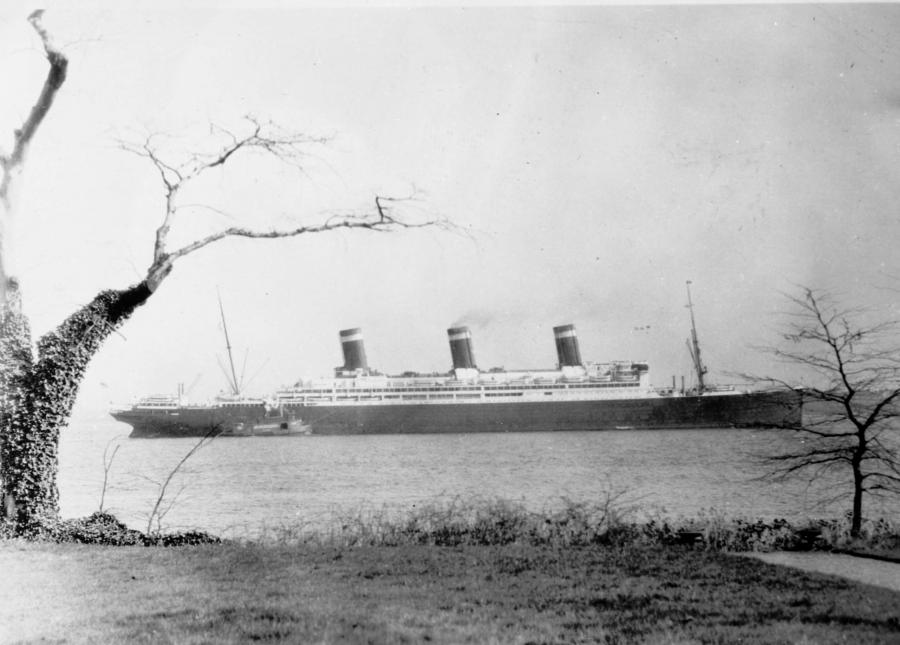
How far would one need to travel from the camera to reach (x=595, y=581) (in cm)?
558

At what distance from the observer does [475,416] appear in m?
39.3

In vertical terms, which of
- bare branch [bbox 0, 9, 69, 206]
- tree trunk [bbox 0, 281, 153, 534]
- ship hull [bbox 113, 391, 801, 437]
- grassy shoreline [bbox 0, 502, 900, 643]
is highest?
bare branch [bbox 0, 9, 69, 206]

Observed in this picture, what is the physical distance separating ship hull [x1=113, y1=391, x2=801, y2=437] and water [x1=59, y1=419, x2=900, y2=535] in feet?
5.53

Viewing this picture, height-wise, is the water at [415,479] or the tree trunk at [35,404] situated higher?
the tree trunk at [35,404]

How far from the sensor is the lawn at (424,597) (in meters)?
4.37

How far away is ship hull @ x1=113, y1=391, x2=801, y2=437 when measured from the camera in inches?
1538

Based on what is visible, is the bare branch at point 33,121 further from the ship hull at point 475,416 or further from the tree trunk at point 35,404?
the ship hull at point 475,416

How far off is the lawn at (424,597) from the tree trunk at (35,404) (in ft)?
1.63

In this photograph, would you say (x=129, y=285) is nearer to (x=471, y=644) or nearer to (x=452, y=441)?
(x=471, y=644)

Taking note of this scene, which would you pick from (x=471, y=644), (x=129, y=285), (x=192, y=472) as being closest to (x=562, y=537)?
(x=471, y=644)

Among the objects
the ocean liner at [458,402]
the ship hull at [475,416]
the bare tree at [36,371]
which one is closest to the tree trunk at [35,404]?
the bare tree at [36,371]

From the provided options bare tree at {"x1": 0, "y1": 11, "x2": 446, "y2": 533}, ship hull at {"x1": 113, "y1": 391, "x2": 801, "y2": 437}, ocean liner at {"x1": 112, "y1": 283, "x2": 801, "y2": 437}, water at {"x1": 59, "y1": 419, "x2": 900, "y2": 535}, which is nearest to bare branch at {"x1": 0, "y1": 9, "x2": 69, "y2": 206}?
bare tree at {"x1": 0, "y1": 11, "x2": 446, "y2": 533}

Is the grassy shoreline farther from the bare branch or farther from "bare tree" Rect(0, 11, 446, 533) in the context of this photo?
the bare branch

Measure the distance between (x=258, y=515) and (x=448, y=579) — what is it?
348 inches
